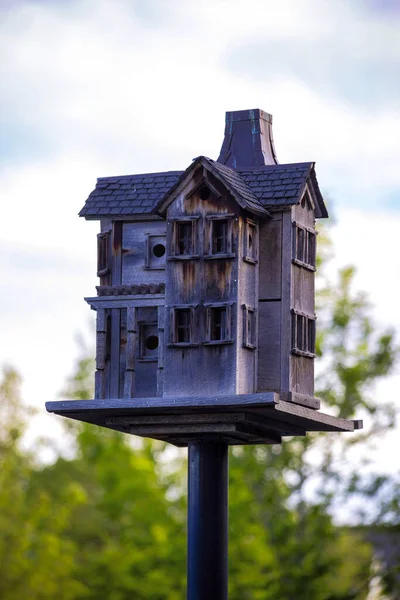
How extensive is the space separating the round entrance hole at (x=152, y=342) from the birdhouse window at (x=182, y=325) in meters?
0.41

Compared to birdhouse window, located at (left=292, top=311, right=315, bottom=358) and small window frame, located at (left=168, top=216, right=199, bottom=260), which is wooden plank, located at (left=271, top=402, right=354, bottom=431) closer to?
birdhouse window, located at (left=292, top=311, right=315, bottom=358)

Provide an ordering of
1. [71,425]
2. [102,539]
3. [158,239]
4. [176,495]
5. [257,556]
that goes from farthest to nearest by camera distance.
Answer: [71,425] < [102,539] < [176,495] < [257,556] < [158,239]

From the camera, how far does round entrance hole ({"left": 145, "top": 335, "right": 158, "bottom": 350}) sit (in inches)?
388

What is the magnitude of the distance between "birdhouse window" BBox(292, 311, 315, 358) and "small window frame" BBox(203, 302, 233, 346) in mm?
526

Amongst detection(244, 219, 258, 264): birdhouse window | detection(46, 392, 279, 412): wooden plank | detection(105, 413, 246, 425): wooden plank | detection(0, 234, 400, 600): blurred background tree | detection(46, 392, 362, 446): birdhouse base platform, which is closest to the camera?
detection(46, 392, 279, 412): wooden plank

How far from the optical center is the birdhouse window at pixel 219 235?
945 centimetres

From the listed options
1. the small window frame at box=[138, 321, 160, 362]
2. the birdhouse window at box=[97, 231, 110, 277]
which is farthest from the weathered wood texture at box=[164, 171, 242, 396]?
the birdhouse window at box=[97, 231, 110, 277]

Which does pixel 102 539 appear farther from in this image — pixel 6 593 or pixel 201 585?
pixel 201 585

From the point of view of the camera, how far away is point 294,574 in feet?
76.8

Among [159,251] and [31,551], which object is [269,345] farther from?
[31,551]

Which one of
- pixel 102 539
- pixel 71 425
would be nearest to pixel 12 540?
pixel 102 539

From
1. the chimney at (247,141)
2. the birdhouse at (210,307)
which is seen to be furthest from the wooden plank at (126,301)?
the chimney at (247,141)

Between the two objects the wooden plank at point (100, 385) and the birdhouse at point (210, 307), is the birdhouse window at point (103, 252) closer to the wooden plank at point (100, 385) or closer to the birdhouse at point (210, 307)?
the birdhouse at point (210, 307)

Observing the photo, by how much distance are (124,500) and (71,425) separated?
1292 cm
